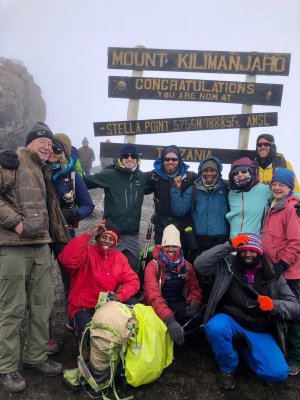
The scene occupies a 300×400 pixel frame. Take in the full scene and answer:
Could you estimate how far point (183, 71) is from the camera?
8.02m

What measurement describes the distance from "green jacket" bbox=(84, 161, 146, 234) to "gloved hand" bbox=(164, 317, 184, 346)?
1691 mm

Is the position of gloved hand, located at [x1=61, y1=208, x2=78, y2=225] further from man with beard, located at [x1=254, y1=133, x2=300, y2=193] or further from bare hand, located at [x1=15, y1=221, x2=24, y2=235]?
man with beard, located at [x1=254, y1=133, x2=300, y2=193]

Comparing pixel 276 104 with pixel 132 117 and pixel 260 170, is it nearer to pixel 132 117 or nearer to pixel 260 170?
pixel 260 170

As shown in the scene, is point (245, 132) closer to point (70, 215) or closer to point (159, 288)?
point (159, 288)

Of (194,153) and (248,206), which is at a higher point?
(194,153)

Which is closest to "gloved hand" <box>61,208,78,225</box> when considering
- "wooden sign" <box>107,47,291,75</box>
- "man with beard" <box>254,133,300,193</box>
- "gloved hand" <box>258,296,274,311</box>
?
"gloved hand" <box>258,296,274,311</box>

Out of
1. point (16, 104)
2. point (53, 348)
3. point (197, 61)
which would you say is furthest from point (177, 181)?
point (16, 104)

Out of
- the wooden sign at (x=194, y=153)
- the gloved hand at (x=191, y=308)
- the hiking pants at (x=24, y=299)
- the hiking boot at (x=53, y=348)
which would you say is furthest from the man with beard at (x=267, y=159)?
the hiking boot at (x=53, y=348)

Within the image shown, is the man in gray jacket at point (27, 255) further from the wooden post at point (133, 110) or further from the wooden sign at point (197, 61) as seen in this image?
the wooden sign at point (197, 61)

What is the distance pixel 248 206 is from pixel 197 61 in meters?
4.51

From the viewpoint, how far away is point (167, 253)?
4.91 metres

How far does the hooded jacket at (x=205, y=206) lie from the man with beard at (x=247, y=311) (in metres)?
0.72

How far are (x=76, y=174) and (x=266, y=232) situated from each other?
307cm

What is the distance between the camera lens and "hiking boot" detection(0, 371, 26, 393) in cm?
384
